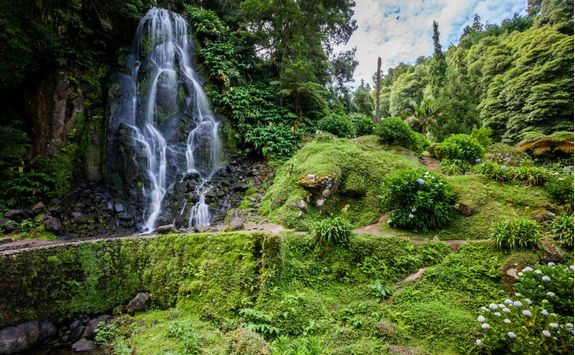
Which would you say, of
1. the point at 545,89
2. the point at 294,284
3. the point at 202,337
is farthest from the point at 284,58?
the point at 545,89

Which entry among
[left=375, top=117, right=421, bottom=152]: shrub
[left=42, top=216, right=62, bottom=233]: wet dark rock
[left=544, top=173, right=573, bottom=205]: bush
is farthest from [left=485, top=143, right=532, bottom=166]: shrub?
[left=42, top=216, right=62, bottom=233]: wet dark rock

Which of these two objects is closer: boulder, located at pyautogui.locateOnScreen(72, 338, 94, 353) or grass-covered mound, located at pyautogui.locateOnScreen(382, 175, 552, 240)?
boulder, located at pyautogui.locateOnScreen(72, 338, 94, 353)

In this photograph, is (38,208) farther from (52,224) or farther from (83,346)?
(83,346)

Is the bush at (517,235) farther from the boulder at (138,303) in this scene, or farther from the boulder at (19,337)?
the boulder at (19,337)

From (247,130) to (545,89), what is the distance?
20.7 m

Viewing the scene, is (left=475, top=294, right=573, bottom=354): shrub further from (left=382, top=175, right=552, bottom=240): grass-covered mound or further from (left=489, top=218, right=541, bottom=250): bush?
(left=382, top=175, right=552, bottom=240): grass-covered mound

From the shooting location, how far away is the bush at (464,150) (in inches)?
381

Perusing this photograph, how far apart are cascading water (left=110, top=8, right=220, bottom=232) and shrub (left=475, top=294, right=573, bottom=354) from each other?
318 inches

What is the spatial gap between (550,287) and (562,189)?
3.92 metres

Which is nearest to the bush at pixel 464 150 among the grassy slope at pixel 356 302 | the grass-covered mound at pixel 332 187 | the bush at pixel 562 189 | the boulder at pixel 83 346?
the grass-covered mound at pixel 332 187

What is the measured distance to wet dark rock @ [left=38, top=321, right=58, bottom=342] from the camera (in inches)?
196

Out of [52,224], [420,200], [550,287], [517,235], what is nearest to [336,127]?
[420,200]

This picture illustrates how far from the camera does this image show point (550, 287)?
359 cm

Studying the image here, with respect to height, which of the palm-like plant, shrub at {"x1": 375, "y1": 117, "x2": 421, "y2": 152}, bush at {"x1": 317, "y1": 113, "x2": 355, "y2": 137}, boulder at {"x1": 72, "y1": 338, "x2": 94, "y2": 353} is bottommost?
boulder at {"x1": 72, "y1": 338, "x2": 94, "y2": 353}
